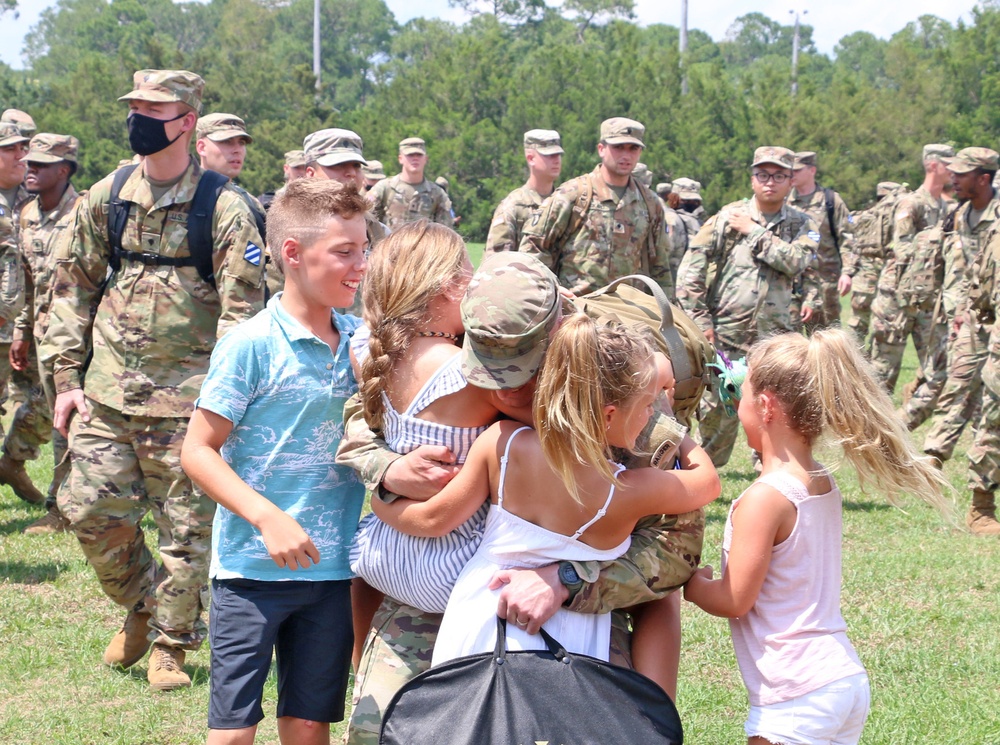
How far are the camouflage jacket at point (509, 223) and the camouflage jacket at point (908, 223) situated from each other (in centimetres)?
416

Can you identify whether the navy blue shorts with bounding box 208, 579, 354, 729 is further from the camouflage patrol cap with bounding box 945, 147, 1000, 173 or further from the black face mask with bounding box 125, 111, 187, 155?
the camouflage patrol cap with bounding box 945, 147, 1000, 173

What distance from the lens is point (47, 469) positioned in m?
9.20

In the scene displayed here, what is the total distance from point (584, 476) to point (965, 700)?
3.02 meters

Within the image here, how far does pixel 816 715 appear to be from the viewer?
9.45 ft

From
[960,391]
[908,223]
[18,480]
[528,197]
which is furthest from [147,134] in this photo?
[908,223]

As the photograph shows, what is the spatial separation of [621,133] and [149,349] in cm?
430

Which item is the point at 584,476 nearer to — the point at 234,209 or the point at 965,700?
the point at 234,209

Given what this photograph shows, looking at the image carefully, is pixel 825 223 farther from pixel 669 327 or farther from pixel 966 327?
pixel 669 327

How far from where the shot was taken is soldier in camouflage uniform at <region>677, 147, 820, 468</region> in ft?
27.4

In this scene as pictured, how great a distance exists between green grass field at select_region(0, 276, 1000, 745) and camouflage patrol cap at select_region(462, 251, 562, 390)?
1122 mm

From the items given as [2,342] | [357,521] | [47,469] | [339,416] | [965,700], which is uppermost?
[339,416]

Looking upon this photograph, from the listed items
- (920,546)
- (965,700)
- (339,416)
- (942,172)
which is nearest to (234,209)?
(339,416)

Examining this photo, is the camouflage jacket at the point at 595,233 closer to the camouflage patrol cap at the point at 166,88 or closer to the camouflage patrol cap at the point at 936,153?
the camouflage patrol cap at the point at 166,88

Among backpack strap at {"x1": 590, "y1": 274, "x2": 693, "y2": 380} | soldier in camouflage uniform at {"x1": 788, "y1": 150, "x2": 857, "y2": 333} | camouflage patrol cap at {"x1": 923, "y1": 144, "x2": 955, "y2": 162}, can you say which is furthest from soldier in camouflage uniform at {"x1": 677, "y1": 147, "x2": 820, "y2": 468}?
backpack strap at {"x1": 590, "y1": 274, "x2": 693, "y2": 380}
